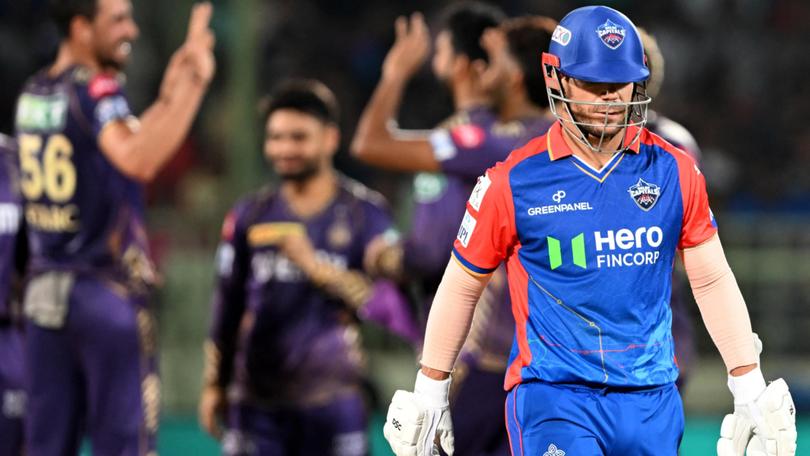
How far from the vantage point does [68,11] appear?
20.9ft

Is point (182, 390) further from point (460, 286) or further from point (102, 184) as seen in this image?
point (460, 286)

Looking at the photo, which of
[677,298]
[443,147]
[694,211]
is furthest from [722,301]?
[443,147]

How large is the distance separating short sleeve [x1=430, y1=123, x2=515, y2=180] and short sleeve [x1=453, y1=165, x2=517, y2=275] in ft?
5.19

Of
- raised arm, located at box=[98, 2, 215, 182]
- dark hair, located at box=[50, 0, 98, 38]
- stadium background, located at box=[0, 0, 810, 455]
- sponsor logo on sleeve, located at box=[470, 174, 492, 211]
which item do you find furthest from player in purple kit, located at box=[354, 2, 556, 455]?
stadium background, located at box=[0, 0, 810, 455]

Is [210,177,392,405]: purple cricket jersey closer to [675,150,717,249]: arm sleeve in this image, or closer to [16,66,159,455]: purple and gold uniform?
[16,66,159,455]: purple and gold uniform

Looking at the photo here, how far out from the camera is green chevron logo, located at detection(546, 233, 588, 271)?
4297 mm

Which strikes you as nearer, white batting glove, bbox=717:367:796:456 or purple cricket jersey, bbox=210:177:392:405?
white batting glove, bbox=717:367:796:456

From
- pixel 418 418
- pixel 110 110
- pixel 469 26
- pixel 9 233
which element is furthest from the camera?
pixel 469 26

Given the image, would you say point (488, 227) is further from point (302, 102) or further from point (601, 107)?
point (302, 102)

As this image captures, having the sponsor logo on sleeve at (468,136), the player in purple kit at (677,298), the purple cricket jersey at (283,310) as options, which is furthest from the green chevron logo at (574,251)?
the purple cricket jersey at (283,310)

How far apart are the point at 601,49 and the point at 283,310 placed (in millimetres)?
3064

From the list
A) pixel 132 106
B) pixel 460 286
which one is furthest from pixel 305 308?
pixel 132 106

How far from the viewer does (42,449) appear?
247 inches

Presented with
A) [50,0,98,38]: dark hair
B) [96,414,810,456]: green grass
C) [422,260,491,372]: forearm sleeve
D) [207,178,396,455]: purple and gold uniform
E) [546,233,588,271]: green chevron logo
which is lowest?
[96,414,810,456]: green grass
